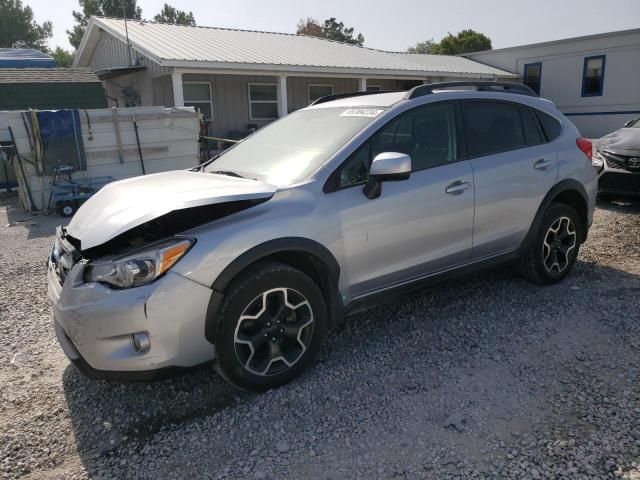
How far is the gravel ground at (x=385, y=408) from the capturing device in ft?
7.98

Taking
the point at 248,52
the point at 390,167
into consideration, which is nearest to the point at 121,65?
Result: the point at 248,52

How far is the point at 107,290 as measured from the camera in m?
2.57

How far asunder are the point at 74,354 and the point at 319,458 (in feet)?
4.68

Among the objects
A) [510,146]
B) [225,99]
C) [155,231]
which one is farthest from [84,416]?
[225,99]

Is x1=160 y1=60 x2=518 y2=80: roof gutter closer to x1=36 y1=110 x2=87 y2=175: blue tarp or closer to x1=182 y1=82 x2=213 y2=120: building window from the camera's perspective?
x1=182 y1=82 x2=213 y2=120: building window

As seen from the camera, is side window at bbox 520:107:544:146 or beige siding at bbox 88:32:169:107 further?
beige siding at bbox 88:32:169:107

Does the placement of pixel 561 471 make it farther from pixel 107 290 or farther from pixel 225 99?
pixel 225 99

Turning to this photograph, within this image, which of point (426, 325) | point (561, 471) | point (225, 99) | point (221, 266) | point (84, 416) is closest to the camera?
point (561, 471)

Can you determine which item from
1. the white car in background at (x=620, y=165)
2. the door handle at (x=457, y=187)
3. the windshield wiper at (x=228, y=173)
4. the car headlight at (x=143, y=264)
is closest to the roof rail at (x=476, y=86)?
the door handle at (x=457, y=187)

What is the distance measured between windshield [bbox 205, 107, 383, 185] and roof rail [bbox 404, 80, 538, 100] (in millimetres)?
371

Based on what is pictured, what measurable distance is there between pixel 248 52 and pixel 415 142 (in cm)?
1265

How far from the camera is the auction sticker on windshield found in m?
3.52

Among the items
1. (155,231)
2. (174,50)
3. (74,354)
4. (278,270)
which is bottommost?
(74,354)

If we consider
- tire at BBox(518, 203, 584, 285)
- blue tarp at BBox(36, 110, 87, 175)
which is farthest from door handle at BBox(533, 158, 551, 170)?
blue tarp at BBox(36, 110, 87, 175)
